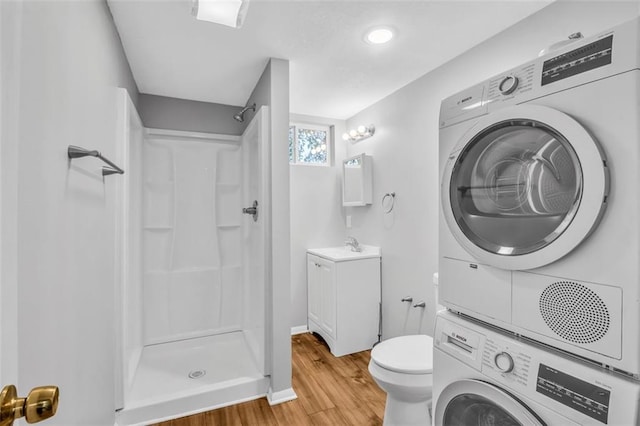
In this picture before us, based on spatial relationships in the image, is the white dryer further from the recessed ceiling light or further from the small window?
the small window

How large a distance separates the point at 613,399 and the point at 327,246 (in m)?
2.58

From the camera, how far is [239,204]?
9.92 feet

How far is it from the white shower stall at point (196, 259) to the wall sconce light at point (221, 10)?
0.71 metres

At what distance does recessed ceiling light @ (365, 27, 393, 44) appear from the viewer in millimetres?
1697

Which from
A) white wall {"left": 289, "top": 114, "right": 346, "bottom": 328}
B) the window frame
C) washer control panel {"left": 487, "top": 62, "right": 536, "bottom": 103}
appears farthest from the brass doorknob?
the window frame

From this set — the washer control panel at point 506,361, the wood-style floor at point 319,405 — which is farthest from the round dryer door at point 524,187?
the wood-style floor at point 319,405

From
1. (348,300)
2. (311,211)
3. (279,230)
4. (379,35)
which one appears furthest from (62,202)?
(311,211)

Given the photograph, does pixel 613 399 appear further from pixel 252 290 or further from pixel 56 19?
pixel 252 290

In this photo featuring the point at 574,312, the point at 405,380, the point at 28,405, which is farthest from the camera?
the point at 405,380

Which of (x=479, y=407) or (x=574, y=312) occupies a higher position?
(x=574, y=312)

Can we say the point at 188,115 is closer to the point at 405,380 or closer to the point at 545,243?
the point at 405,380

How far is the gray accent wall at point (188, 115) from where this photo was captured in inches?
104

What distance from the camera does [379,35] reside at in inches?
68.9

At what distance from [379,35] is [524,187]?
1.25 meters
